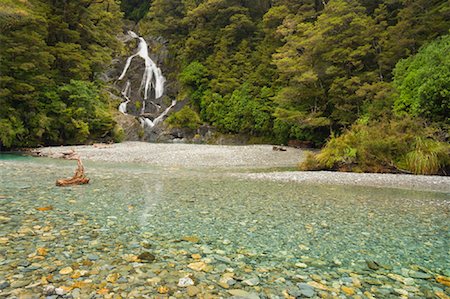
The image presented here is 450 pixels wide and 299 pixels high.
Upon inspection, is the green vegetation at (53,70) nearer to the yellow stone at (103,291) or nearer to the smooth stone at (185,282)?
the yellow stone at (103,291)

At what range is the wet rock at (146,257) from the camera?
3.14 meters

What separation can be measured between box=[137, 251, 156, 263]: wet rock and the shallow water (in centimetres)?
8

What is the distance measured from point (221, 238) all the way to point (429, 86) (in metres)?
10.9

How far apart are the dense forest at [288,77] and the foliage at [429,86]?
0.04m

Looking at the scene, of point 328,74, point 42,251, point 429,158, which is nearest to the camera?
point 42,251

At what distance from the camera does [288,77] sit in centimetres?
2330

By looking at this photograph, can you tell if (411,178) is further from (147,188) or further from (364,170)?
(147,188)

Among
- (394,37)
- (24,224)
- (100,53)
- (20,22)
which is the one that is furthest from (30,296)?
(100,53)

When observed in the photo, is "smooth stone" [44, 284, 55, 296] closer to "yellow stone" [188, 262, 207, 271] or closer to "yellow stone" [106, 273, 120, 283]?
"yellow stone" [106, 273, 120, 283]

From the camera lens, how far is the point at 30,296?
2.32 m

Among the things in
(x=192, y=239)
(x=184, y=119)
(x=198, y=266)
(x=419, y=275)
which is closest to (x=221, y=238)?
(x=192, y=239)

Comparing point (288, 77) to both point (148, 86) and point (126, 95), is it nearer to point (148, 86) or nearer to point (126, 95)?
point (148, 86)

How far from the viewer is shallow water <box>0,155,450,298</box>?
9.12 feet

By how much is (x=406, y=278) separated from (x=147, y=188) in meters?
5.87
